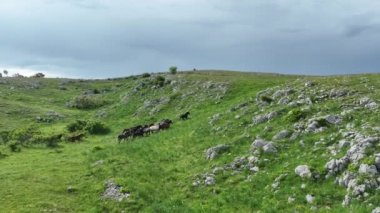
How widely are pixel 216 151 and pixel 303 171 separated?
9.59 meters

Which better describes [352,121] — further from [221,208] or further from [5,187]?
[5,187]

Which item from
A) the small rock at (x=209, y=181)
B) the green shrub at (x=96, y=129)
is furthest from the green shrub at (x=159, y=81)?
the small rock at (x=209, y=181)

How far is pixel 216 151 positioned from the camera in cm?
3681

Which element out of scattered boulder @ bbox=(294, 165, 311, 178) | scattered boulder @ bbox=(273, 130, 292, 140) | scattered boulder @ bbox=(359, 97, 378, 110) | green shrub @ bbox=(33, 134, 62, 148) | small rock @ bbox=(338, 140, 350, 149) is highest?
scattered boulder @ bbox=(359, 97, 378, 110)

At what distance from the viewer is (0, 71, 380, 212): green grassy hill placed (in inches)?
1064

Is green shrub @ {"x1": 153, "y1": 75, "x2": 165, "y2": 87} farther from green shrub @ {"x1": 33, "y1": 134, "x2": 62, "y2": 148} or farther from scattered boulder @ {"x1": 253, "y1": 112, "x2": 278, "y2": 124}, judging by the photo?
scattered boulder @ {"x1": 253, "y1": 112, "x2": 278, "y2": 124}

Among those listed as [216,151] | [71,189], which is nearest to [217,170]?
[216,151]

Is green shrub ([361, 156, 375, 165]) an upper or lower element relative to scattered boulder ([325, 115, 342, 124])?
lower

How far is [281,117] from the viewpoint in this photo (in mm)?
40719

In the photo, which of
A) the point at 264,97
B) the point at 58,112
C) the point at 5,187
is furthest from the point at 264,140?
the point at 58,112

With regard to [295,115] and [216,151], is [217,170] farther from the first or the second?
[295,115]

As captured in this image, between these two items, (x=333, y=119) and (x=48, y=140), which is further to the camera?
(x=48, y=140)

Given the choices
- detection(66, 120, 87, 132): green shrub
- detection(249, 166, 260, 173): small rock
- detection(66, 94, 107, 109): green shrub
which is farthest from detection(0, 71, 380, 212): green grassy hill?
detection(66, 94, 107, 109): green shrub

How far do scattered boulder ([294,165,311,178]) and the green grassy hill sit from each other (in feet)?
0.26
